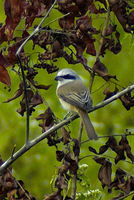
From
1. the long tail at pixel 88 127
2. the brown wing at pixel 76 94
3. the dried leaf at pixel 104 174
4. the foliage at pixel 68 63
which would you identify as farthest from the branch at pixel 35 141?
the brown wing at pixel 76 94

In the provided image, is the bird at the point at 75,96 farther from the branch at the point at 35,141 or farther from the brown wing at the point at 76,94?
the branch at the point at 35,141

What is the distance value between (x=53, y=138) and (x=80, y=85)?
1593 millimetres

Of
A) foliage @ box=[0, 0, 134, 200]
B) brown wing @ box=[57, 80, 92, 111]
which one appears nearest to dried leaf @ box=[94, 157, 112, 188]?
foliage @ box=[0, 0, 134, 200]

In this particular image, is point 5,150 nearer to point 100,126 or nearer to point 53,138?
point 100,126

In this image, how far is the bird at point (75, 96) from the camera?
13.5 feet

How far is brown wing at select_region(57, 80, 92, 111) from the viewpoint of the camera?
427 centimetres

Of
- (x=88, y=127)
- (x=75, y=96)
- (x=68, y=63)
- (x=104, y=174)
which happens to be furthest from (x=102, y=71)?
(x=75, y=96)

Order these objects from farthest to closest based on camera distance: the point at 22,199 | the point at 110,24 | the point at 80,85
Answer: the point at 80,85, the point at 110,24, the point at 22,199

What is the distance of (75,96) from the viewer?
4.61m

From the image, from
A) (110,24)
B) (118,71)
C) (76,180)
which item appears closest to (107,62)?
(118,71)

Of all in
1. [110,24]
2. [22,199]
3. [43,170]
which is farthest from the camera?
[43,170]

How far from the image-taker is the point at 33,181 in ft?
20.7

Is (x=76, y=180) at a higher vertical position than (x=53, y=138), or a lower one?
lower

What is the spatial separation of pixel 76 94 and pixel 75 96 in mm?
25
